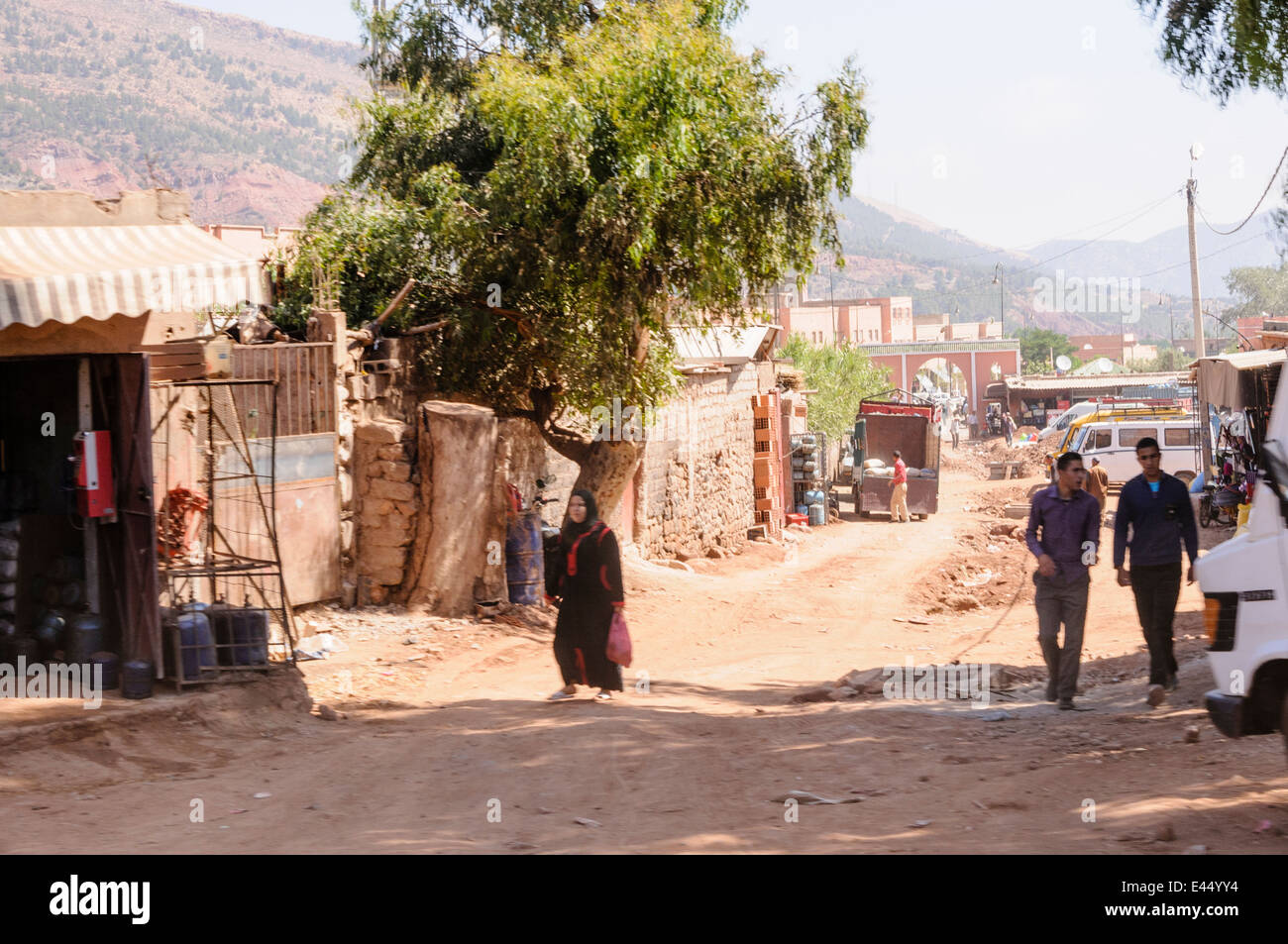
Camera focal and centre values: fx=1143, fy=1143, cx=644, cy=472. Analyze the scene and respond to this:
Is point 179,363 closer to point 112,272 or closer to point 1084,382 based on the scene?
point 112,272

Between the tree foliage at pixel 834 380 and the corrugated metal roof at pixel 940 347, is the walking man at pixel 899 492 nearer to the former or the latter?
the tree foliage at pixel 834 380

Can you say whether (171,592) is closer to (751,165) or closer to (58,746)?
(58,746)

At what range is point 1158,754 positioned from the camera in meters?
6.50

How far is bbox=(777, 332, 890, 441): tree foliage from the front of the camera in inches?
1706

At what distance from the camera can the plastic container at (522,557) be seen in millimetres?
13586

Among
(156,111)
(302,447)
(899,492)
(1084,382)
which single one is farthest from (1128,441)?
(156,111)

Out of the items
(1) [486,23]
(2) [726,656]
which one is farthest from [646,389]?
(1) [486,23]

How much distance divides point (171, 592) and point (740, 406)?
1485cm

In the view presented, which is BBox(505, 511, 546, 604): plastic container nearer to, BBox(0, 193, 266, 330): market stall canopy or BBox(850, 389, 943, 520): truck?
BBox(0, 193, 266, 330): market stall canopy

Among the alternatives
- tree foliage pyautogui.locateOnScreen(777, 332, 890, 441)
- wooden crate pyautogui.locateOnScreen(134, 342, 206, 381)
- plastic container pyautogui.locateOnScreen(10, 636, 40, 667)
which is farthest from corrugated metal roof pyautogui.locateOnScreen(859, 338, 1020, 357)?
plastic container pyautogui.locateOnScreen(10, 636, 40, 667)

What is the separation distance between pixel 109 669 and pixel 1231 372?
1570 cm

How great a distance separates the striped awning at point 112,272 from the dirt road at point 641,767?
2.70 meters

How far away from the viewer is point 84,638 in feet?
27.6

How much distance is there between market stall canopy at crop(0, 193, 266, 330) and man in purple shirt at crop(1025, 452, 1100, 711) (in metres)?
5.88
